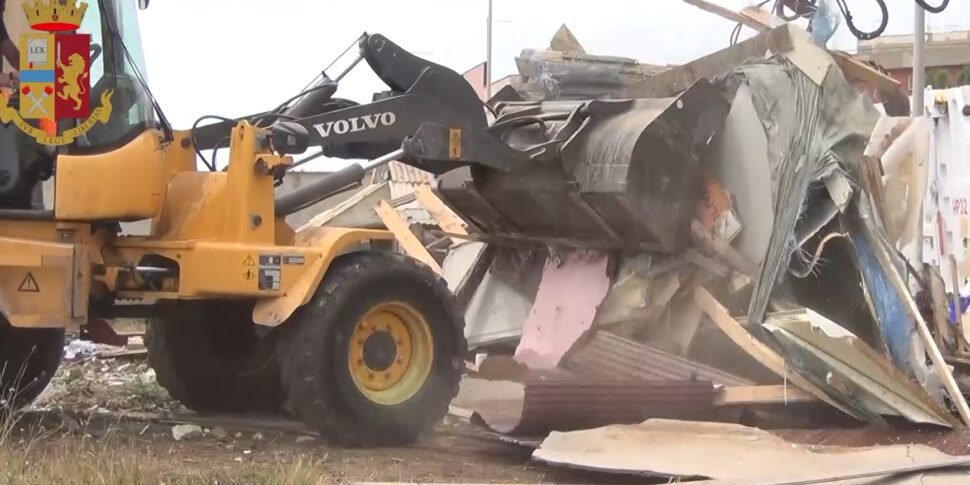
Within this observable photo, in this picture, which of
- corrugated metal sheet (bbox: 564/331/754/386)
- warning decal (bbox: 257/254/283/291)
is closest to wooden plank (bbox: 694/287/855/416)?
corrugated metal sheet (bbox: 564/331/754/386)

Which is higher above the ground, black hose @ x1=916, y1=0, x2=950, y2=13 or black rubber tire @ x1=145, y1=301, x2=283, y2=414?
black hose @ x1=916, y1=0, x2=950, y2=13

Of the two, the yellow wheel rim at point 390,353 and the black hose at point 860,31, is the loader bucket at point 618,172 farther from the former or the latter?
the black hose at point 860,31

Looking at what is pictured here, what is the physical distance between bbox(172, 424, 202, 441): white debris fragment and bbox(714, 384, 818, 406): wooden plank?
9.99 ft

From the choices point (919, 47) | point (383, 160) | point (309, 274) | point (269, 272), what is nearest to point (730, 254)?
point (383, 160)

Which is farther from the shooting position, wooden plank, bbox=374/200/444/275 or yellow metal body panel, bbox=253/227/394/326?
wooden plank, bbox=374/200/444/275

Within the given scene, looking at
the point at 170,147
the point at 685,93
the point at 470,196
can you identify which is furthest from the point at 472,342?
the point at 170,147

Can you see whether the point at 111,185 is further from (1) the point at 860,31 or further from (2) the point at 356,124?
(1) the point at 860,31

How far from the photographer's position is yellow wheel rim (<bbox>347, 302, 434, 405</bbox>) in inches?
262

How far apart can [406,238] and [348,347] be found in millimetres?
4153

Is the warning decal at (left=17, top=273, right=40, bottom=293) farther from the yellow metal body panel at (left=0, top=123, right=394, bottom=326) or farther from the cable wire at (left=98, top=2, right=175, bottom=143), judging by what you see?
the cable wire at (left=98, top=2, right=175, bottom=143)

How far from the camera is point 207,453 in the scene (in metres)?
6.25

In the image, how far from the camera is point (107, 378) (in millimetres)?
9594

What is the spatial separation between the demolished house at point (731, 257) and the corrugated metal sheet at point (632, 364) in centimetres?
1

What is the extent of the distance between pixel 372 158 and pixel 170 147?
1.23 metres
